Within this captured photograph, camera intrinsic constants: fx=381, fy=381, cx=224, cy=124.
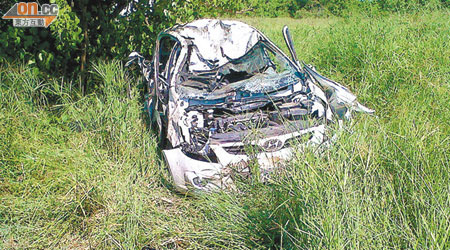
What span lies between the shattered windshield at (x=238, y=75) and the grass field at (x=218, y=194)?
0.79m

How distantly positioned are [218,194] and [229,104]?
1.35 metres

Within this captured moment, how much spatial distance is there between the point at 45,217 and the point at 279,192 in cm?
214

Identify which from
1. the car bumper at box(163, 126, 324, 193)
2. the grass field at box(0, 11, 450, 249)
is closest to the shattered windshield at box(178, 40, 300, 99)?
the grass field at box(0, 11, 450, 249)

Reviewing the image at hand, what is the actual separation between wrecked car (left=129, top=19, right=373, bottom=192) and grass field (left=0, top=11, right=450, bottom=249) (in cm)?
28

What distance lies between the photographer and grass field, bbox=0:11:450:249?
243 centimetres

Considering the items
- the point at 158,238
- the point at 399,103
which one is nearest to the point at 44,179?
the point at 158,238

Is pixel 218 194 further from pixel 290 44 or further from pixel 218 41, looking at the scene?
pixel 218 41

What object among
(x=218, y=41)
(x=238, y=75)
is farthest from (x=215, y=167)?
(x=218, y=41)

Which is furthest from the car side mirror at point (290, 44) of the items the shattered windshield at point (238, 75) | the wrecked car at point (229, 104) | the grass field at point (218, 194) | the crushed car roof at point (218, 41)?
the grass field at point (218, 194)

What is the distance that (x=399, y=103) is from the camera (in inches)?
197

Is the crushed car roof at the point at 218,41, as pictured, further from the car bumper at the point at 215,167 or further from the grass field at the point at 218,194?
the car bumper at the point at 215,167

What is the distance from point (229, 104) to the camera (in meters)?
4.44

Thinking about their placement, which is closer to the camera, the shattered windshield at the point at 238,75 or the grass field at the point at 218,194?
the grass field at the point at 218,194

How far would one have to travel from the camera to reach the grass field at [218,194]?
243cm
